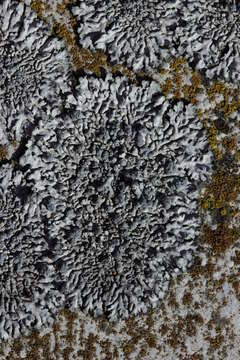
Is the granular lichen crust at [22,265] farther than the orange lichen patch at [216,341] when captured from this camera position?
No

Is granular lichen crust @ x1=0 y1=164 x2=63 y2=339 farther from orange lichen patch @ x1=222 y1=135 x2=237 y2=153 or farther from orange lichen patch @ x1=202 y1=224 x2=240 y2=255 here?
orange lichen patch @ x1=222 y1=135 x2=237 y2=153

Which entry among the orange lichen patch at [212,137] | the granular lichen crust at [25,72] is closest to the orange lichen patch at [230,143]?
the orange lichen patch at [212,137]

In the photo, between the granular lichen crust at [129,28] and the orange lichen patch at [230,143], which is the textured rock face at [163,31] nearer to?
the granular lichen crust at [129,28]

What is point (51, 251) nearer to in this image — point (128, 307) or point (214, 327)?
point (128, 307)

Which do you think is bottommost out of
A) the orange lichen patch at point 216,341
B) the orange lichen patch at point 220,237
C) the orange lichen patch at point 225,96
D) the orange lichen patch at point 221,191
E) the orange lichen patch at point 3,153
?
the orange lichen patch at point 216,341

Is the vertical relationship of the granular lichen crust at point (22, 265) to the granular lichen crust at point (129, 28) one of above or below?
below
